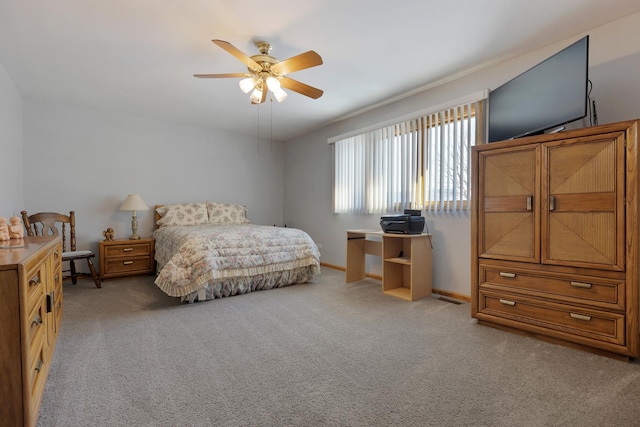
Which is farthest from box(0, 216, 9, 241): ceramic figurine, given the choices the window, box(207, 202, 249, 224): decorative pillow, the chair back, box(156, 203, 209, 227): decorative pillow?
the window

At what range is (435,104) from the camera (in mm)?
3365

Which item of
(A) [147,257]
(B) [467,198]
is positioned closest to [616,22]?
(B) [467,198]

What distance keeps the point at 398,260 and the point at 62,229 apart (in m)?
4.27

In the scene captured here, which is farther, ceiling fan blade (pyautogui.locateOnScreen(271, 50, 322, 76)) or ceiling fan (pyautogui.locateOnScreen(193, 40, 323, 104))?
ceiling fan (pyautogui.locateOnScreen(193, 40, 323, 104))

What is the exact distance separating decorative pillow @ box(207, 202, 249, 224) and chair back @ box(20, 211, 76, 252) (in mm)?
1729

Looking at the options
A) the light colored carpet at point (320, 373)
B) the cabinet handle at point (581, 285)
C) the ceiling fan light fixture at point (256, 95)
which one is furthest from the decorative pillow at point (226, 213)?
the cabinet handle at point (581, 285)

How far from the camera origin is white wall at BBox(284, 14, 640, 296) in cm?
225

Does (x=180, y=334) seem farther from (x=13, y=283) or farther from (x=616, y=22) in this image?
(x=616, y=22)

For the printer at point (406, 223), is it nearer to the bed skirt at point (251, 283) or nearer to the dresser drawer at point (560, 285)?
the dresser drawer at point (560, 285)

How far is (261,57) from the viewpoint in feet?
8.27

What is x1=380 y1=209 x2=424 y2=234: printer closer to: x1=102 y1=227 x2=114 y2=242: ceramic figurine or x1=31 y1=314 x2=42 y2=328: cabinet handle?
x1=31 y1=314 x2=42 y2=328: cabinet handle

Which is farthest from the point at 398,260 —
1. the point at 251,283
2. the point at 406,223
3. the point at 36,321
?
the point at 36,321

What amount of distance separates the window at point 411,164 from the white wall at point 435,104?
181 mm

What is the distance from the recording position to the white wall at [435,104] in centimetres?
225
